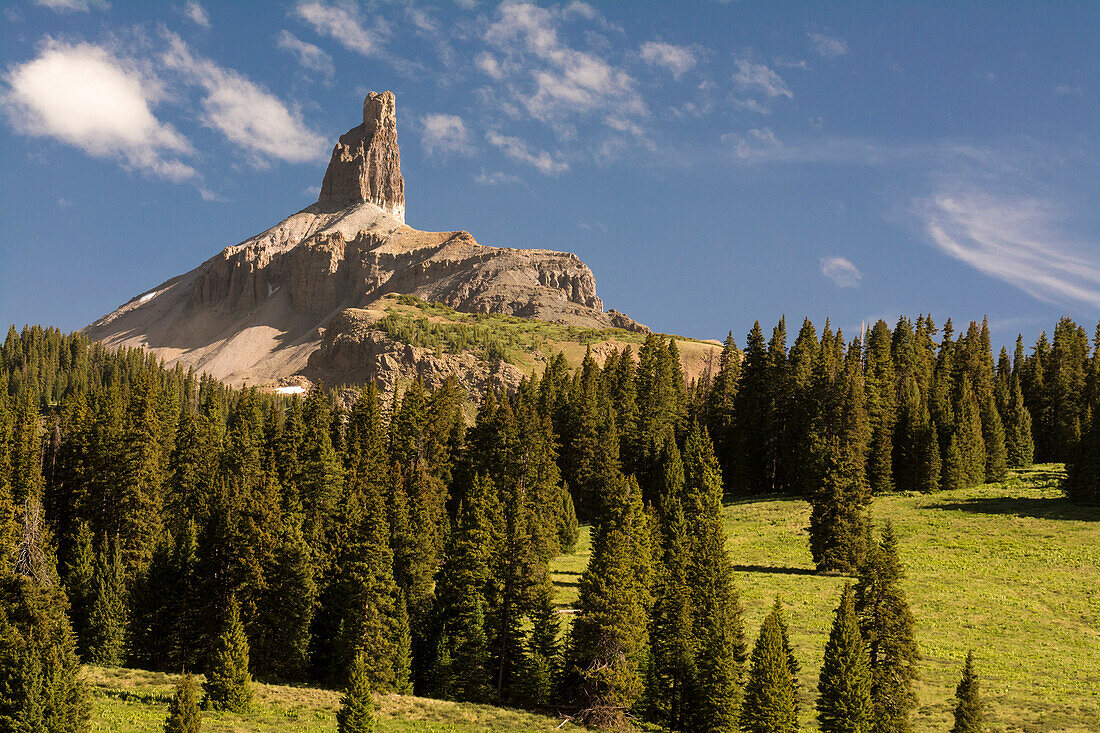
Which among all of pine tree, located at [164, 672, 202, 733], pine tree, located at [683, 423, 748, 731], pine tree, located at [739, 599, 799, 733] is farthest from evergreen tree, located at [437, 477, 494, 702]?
pine tree, located at [164, 672, 202, 733]

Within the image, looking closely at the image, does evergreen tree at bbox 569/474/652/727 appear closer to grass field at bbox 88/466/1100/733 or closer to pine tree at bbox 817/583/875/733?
grass field at bbox 88/466/1100/733

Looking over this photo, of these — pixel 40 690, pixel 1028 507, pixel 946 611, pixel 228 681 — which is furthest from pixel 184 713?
pixel 1028 507

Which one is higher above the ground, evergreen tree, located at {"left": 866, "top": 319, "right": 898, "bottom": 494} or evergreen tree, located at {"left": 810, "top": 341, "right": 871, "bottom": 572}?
evergreen tree, located at {"left": 866, "top": 319, "right": 898, "bottom": 494}

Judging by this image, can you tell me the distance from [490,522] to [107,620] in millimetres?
24755

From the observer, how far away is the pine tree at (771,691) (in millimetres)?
44094

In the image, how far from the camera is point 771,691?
145ft

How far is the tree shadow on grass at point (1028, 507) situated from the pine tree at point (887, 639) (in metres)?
45.6

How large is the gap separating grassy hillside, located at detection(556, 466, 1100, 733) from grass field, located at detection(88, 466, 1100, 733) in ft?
0.39

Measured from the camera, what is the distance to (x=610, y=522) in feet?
183

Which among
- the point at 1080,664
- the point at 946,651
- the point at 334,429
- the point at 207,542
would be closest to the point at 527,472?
the point at 334,429

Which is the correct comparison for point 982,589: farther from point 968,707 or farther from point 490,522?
point 490,522

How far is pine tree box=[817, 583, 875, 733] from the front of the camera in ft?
141

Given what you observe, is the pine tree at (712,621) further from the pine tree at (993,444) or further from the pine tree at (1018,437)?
the pine tree at (1018,437)

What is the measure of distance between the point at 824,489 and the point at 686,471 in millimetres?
10878
